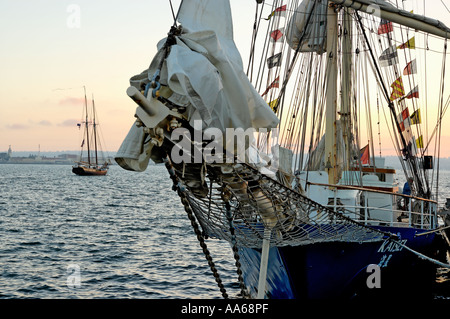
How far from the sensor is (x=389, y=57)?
76.5ft

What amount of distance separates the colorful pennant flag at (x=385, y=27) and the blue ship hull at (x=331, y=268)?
35.6 ft

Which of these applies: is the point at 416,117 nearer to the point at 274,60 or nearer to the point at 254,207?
the point at 274,60

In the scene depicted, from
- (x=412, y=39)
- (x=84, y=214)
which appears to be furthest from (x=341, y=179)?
(x=84, y=214)

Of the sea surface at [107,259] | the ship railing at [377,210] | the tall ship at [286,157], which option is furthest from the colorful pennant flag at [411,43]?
the sea surface at [107,259]

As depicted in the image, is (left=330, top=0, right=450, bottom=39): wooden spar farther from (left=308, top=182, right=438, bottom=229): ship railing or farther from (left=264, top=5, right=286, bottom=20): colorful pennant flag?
(left=308, top=182, right=438, bottom=229): ship railing

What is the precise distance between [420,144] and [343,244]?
10.5m

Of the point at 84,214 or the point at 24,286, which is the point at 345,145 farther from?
the point at 84,214

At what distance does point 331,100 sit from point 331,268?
705 centimetres

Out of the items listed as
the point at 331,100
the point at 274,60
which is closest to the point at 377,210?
the point at 331,100

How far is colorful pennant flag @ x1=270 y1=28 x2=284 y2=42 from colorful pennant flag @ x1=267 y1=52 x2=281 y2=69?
2.46ft

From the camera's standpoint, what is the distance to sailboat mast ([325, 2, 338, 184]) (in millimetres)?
17531

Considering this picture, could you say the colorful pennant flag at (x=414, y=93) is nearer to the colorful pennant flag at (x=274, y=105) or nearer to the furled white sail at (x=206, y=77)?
the colorful pennant flag at (x=274, y=105)

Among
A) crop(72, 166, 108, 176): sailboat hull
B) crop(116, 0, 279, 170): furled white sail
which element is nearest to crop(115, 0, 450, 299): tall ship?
crop(116, 0, 279, 170): furled white sail

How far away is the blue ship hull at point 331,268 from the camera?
520 inches
